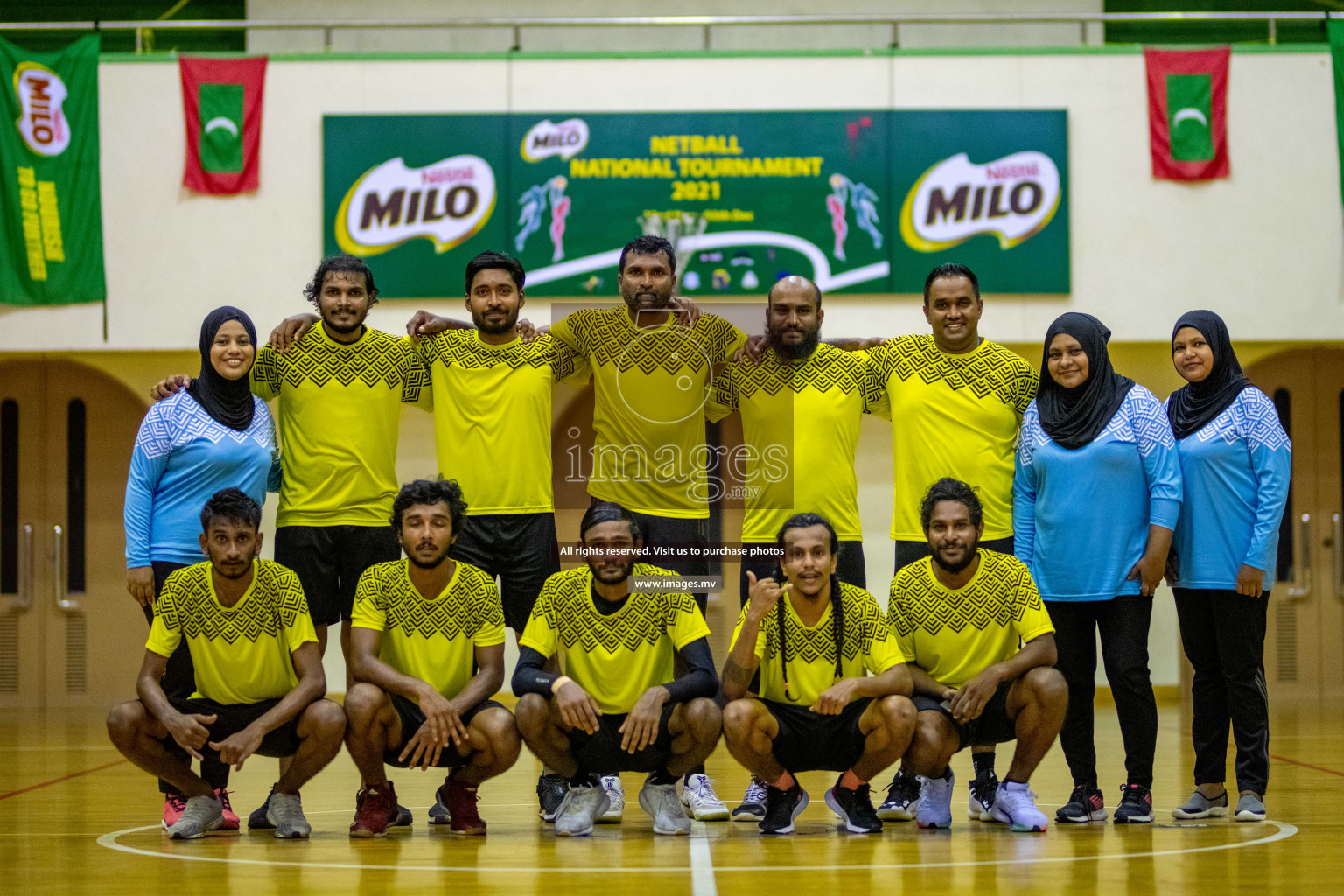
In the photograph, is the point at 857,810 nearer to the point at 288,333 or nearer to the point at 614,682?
the point at 614,682

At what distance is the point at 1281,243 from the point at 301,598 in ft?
26.2

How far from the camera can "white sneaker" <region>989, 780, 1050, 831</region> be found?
4.47 metres

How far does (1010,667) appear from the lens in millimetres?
4504

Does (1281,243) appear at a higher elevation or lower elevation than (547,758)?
higher

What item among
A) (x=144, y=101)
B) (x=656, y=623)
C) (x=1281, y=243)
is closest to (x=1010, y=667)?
(x=656, y=623)

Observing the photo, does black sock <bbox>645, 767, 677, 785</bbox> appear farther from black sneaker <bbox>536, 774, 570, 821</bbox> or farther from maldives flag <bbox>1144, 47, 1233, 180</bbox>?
maldives flag <bbox>1144, 47, 1233, 180</bbox>

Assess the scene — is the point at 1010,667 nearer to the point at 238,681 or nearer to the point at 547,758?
the point at 547,758

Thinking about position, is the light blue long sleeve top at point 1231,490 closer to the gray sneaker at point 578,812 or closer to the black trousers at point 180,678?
the gray sneaker at point 578,812

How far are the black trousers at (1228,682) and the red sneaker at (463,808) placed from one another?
8.48ft

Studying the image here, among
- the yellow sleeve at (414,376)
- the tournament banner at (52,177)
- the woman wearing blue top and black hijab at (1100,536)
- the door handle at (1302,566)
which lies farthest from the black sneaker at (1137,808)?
the tournament banner at (52,177)

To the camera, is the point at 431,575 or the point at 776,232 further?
the point at 776,232

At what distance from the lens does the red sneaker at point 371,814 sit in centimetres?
452

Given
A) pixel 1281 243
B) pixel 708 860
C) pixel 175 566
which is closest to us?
pixel 708 860

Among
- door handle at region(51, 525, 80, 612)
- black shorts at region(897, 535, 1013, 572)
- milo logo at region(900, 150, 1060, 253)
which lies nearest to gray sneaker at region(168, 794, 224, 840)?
black shorts at region(897, 535, 1013, 572)
